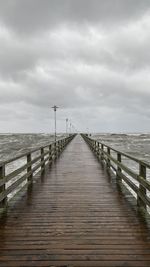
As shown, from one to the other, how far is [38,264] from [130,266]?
1249 millimetres

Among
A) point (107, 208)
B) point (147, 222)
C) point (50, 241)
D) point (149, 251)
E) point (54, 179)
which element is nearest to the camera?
point (149, 251)

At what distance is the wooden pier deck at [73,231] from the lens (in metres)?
4.09

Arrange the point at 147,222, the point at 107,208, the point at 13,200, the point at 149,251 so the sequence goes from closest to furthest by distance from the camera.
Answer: the point at 149,251 → the point at 147,222 → the point at 107,208 → the point at 13,200

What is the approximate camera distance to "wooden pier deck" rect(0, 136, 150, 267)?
409 cm

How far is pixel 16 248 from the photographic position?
175 inches

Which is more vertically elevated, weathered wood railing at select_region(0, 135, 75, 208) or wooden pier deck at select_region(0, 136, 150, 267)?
weathered wood railing at select_region(0, 135, 75, 208)

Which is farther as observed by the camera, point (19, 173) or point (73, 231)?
point (19, 173)

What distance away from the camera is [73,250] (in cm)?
436

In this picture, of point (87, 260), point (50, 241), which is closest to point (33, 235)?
point (50, 241)

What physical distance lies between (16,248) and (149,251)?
2.05 meters

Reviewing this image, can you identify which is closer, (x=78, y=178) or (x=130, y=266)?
(x=130, y=266)

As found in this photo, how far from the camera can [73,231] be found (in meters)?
5.21

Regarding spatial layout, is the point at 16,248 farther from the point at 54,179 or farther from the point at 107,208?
the point at 54,179

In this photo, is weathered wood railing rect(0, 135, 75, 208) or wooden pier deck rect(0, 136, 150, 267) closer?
wooden pier deck rect(0, 136, 150, 267)
